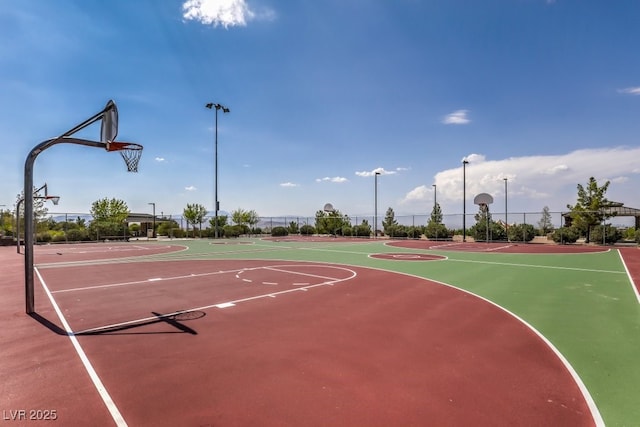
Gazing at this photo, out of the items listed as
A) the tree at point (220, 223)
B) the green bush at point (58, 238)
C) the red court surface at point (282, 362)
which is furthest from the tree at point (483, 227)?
the green bush at point (58, 238)

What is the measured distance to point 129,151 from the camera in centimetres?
901

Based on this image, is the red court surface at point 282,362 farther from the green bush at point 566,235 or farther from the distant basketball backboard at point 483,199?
the distant basketball backboard at point 483,199

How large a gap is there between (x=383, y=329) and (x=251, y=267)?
30.0ft

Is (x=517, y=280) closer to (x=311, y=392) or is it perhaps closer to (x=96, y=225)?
(x=311, y=392)

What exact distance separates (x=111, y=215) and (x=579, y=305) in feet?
156

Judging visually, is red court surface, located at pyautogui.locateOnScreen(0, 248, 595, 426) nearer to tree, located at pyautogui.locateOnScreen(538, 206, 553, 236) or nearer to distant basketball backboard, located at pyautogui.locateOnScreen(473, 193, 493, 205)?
distant basketball backboard, located at pyautogui.locateOnScreen(473, 193, 493, 205)

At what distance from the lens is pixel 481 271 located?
13.2 metres

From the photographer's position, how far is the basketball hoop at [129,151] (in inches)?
307

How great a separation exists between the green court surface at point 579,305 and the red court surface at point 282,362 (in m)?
0.37

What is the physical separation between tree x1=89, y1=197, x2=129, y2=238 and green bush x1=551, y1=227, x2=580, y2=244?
40579 millimetres

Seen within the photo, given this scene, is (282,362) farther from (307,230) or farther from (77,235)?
(307,230)

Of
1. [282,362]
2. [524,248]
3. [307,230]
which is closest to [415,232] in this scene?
[524,248]

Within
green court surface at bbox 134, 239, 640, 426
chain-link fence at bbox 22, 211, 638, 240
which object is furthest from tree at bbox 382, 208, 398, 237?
green court surface at bbox 134, 239, 640, 426

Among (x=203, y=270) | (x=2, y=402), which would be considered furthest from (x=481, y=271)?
(x=2, y=402)
